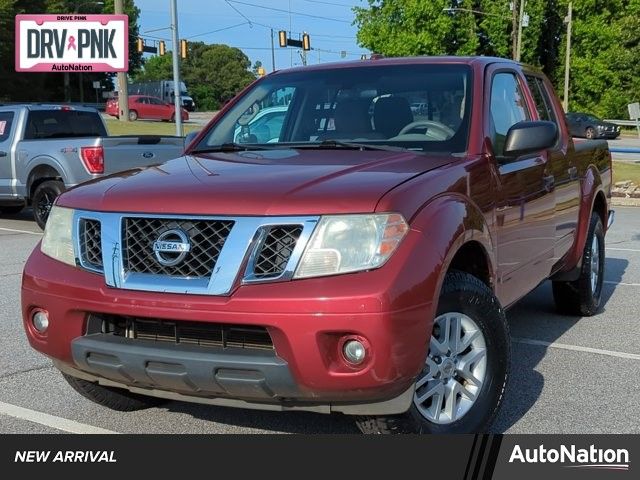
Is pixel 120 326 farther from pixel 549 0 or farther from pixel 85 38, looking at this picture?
pixel 549 0

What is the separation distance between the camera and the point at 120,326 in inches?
136

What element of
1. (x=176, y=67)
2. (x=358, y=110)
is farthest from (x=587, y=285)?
(x=176, y=67)

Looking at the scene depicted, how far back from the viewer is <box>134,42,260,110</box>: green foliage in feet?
371

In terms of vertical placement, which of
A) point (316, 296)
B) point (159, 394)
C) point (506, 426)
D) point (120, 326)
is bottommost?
point (506, 426)

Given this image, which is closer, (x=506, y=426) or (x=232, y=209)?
(x=232, y=209)

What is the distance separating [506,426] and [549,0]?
51.8 meters

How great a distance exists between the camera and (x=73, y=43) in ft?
93.6

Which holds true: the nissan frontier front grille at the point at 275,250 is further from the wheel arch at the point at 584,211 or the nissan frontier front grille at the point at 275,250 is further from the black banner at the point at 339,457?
the wheel arch at the point at 584,211

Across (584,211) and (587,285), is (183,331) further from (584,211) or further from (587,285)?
(587,285)

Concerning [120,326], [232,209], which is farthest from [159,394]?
[232,209]

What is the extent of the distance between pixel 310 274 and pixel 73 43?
90.8 feet

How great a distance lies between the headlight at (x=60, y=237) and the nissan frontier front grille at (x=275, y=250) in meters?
0.93

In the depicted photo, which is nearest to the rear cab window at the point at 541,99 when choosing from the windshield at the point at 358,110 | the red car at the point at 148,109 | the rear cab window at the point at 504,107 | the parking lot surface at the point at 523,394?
the rear cab window at the point at 504,107

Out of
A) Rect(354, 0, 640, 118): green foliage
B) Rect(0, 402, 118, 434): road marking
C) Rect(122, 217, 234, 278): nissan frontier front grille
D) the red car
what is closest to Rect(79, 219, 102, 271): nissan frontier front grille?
Rect(122, 217, 234, 278): nissan frontier front grille
